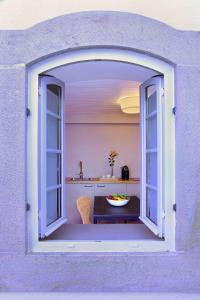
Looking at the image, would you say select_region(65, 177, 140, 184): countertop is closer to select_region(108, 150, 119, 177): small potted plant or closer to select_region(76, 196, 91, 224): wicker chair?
select_region(108, 150, 119, 177): small potted plant

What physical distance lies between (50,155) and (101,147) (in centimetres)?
497

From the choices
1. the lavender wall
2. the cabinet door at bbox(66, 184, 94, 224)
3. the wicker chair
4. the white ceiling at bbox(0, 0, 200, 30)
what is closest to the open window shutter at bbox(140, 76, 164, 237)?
the lavender wall

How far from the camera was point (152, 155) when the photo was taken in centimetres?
253

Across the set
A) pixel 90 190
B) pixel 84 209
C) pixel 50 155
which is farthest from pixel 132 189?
pixel 50 155

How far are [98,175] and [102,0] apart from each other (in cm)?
562

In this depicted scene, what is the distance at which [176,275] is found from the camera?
2.07 meters

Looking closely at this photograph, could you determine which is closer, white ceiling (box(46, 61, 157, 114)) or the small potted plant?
white ceiling (box(46, 61, 157, 114))

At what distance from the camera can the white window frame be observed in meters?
2.14

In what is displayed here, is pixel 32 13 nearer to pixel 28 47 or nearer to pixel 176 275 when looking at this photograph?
pixel 28 47

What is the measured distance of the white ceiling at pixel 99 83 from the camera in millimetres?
2320

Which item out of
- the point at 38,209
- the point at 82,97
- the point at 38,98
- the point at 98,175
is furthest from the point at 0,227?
the point at 98,175

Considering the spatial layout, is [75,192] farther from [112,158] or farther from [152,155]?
[152,155]

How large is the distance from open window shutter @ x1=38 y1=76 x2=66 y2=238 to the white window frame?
7 centimetres

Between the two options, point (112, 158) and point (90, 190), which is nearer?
point (90, 190)
